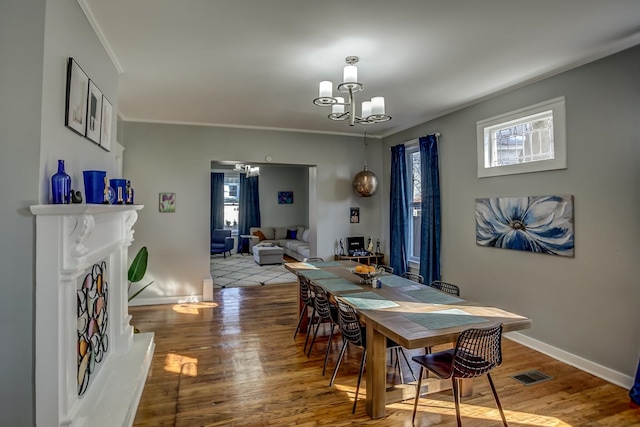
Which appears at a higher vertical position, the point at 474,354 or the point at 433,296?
the point at 433,296

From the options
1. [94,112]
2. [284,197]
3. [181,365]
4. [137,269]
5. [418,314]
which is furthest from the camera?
[284,197]

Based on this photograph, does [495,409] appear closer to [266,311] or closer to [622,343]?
[622,343]

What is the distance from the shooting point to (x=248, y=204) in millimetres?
10750

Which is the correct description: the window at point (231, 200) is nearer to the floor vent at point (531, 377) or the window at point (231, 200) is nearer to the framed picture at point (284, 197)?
the framed picture at point (284, 197)

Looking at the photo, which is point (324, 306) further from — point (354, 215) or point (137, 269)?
point (354, 215)

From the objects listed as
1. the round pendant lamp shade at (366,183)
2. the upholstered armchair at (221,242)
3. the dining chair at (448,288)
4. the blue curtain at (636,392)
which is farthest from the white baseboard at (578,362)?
the upholstered armchair at (221,242)

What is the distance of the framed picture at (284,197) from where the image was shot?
433 inches

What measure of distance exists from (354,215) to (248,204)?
5.33m

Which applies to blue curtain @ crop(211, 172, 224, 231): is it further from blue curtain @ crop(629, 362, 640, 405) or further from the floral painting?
blue curtain @ crop(629, 362, 640, 405)

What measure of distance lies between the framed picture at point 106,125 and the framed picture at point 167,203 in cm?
245

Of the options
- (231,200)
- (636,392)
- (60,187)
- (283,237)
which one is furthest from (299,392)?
(231,200)

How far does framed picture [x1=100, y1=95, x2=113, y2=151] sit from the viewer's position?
105 inches

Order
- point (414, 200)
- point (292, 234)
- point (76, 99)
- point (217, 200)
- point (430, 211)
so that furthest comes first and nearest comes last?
point (217, 200) → point (292, 234) → point (414, 200) → point (430, 211) → point (76, 99)

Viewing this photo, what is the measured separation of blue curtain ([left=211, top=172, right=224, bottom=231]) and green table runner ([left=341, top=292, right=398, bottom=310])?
855 cm
